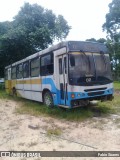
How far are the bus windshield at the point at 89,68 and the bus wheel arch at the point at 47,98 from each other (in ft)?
6.85

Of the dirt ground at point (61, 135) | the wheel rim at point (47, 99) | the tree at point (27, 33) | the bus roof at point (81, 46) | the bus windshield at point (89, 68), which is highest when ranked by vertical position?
the tree at point (27, 33)

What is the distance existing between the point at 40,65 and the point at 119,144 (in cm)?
662

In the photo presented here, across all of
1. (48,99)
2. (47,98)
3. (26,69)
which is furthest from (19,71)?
(48,99)

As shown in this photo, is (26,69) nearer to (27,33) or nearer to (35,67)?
(35,67)

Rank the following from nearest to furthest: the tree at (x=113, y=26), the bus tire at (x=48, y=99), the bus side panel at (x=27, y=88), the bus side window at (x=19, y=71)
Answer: the bus tire at (x=48, y=99)
the bus side panel at (x=27, y=88)
the bus side window at (x=19, y=71)
the tree at (x=113, y=26)

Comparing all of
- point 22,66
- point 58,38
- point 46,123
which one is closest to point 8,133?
point 46,123

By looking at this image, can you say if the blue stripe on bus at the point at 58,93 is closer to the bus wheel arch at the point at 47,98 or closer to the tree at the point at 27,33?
the bus wheel arch at the point at 47,98

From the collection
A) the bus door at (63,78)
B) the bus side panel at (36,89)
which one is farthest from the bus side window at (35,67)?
the bus door at (63,78)

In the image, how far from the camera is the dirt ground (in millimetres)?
5668

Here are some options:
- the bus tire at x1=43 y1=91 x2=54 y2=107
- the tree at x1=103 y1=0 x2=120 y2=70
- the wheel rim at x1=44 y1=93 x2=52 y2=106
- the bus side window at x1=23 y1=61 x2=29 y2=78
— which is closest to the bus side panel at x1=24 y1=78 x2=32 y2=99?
the bus side window at x1=23 y1=61 x2=29 y2=78

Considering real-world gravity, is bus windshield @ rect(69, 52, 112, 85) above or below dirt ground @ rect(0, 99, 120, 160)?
above

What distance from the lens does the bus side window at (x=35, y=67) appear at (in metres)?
11.7

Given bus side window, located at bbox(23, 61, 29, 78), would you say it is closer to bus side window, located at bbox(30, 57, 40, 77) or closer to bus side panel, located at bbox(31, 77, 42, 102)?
A: bus side window, located at bbox(30, 57, 40, 77)

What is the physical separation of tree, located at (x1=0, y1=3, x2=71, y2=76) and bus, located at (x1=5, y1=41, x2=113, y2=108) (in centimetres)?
1227
